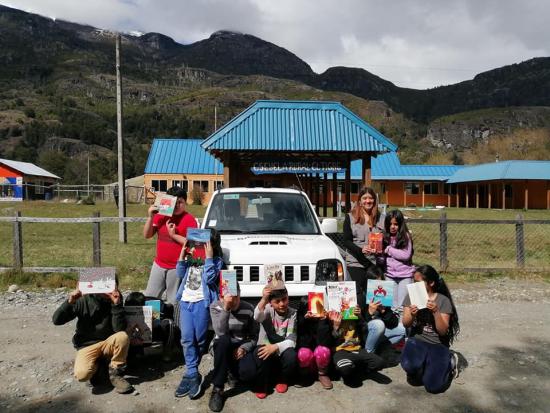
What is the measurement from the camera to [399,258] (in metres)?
5.12

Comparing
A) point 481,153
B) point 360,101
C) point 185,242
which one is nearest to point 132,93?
point 360,101

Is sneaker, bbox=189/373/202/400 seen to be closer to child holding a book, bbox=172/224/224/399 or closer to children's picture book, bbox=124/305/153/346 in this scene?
child holding a book, bbox=172/224/224/399

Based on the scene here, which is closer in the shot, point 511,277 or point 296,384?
point 296,384

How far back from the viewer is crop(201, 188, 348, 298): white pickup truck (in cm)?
473

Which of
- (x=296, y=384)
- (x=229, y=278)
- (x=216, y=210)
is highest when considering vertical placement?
(x=216, y=210)

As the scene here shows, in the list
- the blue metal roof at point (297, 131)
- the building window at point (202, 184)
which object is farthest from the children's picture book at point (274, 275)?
the building window at point (202, 184)

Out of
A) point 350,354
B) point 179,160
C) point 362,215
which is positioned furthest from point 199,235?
point 179,160

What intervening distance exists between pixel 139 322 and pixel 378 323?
7.68 ft

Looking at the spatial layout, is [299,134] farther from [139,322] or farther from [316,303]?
[139,322]

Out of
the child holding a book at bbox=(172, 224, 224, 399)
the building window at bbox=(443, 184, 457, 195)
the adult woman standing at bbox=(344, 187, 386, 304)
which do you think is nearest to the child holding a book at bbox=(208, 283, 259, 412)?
the child holding a book at bbox=(172, 224, 224, 399)

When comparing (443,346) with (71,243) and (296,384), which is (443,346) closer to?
(296,384)

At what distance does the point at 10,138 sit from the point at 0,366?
118598 mm

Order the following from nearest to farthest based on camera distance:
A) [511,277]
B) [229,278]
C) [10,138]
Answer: [229,278], [511,277], [10,138]

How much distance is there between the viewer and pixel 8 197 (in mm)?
45875
